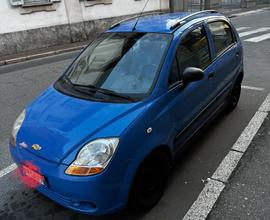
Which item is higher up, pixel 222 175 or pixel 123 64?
pixel 123 64

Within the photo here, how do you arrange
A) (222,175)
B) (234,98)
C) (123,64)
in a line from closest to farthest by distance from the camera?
1. (123,64)
2. (222,175)
3. (234,98)

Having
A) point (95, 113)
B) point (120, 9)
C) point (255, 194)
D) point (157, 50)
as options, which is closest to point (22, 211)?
point (95, 113)

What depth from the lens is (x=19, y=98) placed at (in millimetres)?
6277

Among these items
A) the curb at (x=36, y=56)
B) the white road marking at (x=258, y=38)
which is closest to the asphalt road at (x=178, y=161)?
the curb at (x=36, y=56)

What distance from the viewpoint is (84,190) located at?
2346 mm

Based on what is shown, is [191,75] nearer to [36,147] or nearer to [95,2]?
[36,147]

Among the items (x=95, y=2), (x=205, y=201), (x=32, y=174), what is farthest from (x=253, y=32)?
(x=32, y=174)

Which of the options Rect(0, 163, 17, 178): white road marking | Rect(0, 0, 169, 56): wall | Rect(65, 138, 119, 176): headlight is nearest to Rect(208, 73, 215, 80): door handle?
Rect(65, 138, 119, 176): headlight

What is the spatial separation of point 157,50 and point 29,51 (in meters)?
10.1

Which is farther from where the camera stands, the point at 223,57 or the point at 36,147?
the point at 223,57

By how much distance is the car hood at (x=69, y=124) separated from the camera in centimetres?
248

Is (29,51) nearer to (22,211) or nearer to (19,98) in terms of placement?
(19,98)

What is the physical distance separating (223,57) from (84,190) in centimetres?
277

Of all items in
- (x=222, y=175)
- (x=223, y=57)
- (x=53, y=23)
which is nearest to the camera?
(x=222, y=175)
